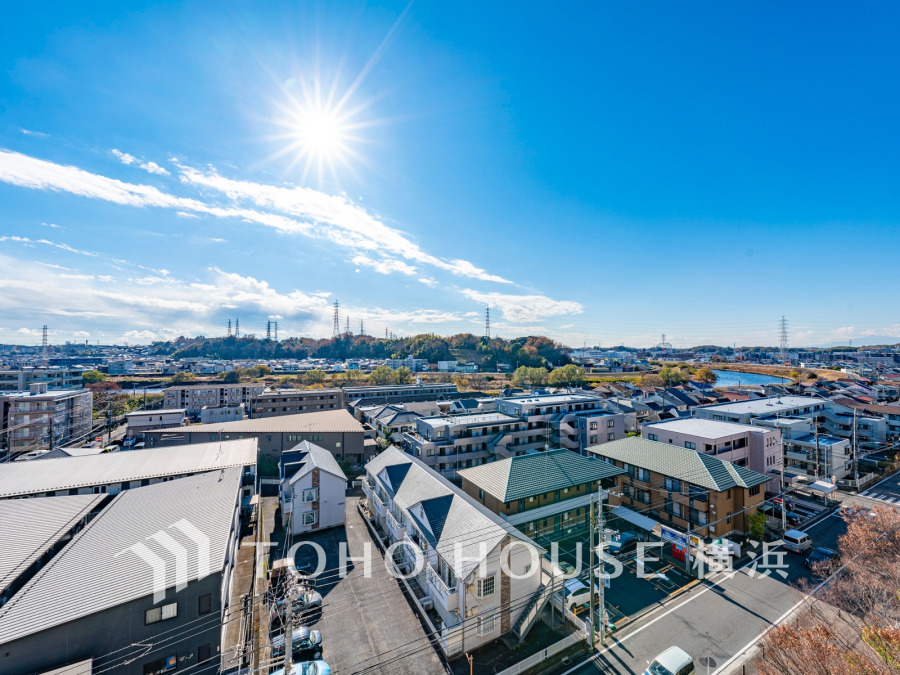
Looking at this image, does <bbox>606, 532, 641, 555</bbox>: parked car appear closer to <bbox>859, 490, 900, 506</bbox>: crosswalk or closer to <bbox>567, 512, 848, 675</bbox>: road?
<bbox>567, 512, 848, 675</bbox>: road

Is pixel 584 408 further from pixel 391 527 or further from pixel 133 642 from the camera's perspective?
pixel 133 642

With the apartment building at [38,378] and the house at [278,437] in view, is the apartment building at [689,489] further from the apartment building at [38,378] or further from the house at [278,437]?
the apartment building at [38,378]

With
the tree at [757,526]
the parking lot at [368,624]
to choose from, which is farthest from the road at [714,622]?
the parking lot at [368,624]

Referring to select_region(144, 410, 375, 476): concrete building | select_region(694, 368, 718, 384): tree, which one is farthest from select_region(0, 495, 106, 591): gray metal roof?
select_region(694, 368, 718, 384): tree

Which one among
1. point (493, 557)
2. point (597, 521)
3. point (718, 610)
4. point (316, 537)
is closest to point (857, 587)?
point (718, 610)

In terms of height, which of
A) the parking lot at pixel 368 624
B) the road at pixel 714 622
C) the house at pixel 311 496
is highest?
the house at pixel 311 496

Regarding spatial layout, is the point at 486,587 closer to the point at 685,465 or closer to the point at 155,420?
the point at 685,465
